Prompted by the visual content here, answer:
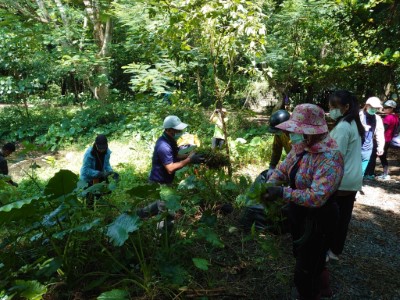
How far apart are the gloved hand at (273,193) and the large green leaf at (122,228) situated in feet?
3.06

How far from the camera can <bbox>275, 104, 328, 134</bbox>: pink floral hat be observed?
86.2 inches

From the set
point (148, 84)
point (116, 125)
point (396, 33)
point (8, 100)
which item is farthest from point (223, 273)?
point (8, 100)

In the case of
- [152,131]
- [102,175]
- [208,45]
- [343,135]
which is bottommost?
[152,131]

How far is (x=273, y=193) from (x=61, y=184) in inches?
60.5

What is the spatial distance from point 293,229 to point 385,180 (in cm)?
508

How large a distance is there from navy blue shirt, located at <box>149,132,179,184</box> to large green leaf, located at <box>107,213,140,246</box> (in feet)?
4.59

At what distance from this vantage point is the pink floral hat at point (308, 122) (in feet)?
7.18

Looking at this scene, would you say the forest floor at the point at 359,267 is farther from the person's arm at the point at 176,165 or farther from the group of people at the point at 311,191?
the person's arm at the point at 176,165

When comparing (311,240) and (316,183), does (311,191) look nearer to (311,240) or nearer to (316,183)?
(316,183)

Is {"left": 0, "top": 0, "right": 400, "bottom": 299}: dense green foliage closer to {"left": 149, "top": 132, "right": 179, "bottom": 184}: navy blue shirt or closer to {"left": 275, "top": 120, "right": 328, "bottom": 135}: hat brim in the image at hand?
{"left": 149, "top": 132, "right": 179, "bottom": 184}: navy blue shirt

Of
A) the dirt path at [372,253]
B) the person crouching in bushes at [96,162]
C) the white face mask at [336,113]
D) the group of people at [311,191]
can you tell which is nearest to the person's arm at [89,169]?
the person crouching in bushes at [96,162]

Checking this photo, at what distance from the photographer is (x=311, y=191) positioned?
83.0 inches

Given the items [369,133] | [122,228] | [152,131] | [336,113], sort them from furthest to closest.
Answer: [152,131] → [369,133] → [336,113] → [122,228]

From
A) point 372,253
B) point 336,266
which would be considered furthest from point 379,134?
point 336,266
